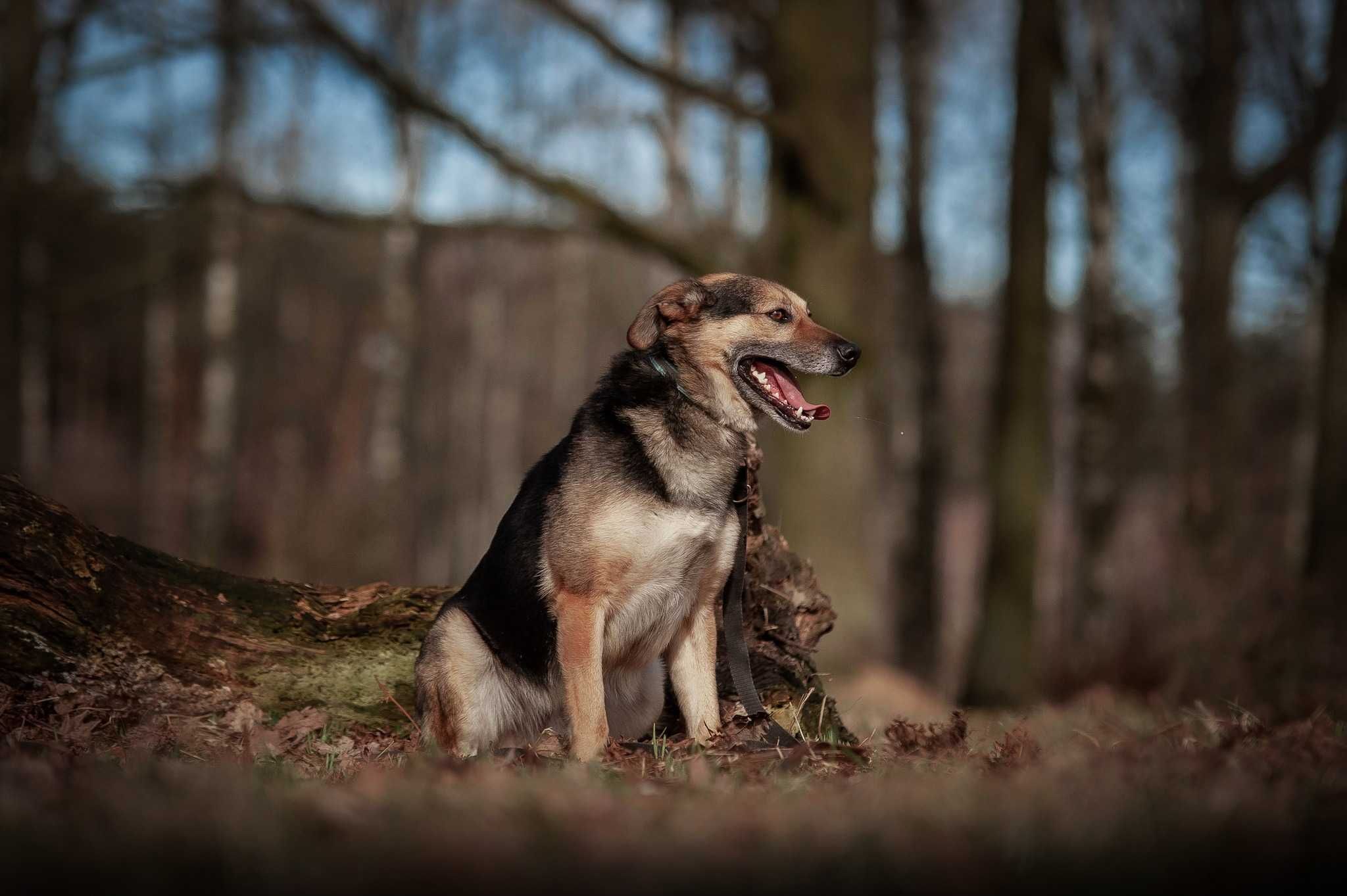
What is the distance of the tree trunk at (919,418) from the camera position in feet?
57.4

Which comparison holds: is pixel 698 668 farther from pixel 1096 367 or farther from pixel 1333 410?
pixel 1096 367

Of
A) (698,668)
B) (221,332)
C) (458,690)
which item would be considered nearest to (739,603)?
(698,668)

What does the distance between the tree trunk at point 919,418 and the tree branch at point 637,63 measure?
8.55m

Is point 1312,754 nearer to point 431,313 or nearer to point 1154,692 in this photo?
point 1154,692

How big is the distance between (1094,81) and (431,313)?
99.6 feet

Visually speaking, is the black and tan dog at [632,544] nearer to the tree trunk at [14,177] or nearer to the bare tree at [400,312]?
the tree trunk at [14,177]

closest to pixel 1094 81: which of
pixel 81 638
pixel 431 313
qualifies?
pixel 81 638

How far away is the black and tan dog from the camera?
14.9ft

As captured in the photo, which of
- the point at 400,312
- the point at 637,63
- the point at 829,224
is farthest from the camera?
the point at 400,312

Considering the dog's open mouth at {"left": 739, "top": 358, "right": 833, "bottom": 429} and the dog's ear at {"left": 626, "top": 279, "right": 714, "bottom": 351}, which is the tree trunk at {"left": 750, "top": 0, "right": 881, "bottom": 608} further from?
the dog's ear at {"left": 626, "top": 279, "right": 714, "bottom": 351}

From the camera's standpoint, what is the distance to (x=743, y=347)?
16.4 ft

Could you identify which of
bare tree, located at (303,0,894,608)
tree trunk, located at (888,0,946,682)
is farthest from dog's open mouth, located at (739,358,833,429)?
tree trunk, located at (888,0,946,682)

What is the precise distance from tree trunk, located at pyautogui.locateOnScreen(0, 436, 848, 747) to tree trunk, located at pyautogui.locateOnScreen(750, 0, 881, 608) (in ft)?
14.8

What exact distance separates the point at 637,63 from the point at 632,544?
6.15m
